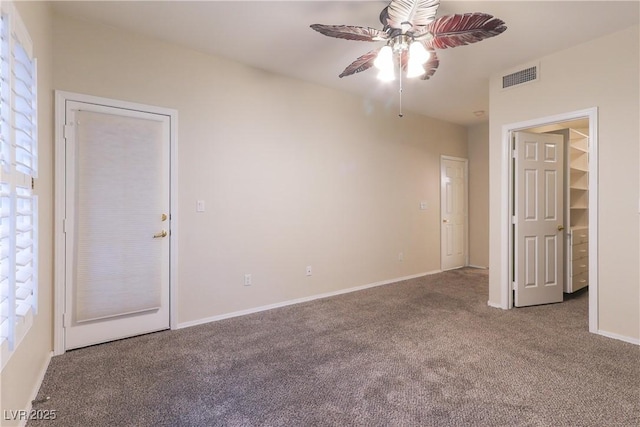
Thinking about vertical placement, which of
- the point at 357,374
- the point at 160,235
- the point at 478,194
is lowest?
the point at 357,374

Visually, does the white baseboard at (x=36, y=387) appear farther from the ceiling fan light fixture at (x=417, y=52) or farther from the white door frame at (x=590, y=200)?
the white door frame at (x=590, y=200)

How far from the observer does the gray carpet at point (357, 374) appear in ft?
5.74

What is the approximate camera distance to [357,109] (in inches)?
173

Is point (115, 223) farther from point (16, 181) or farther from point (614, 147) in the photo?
point (614, 147)

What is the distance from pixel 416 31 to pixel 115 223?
9.14 ft

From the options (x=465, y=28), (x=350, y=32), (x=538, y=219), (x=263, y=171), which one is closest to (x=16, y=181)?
(x=350, y=32)

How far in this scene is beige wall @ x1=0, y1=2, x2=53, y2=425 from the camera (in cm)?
165

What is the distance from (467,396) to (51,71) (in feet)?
12.1

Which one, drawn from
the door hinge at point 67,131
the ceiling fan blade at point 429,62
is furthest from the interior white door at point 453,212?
the door hinge at point 67,131

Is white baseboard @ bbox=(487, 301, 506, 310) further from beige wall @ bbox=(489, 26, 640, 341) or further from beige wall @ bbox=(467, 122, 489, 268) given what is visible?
beige wall @ bbox=(467, 122, 489, 268)

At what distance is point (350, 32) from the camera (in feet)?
7.00

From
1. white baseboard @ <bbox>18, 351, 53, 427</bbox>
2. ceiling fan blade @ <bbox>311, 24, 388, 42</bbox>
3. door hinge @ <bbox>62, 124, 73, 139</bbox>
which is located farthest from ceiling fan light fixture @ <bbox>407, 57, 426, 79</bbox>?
white baseboard @ <bbox>18, 351, 53, 427</bbox>

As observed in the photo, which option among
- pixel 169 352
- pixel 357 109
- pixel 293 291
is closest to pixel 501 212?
pixel 357 109

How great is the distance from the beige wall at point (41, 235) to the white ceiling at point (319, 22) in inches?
18.7
